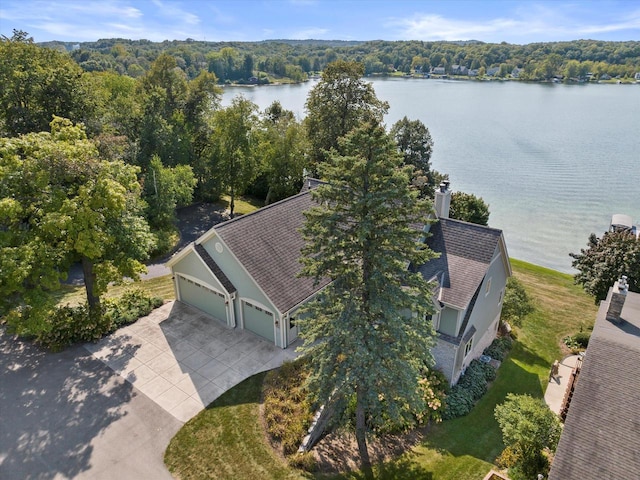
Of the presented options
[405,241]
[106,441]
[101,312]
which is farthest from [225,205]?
[405,241]

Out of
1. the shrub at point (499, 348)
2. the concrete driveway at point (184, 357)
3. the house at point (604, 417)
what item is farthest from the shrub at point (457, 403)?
the concrete driveway at point (184, 357)

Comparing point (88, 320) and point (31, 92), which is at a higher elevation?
point (31, 92)

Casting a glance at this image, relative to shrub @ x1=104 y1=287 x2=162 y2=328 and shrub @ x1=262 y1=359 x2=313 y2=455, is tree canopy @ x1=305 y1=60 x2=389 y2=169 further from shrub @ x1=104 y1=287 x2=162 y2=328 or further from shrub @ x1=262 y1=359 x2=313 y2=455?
shrub @ x1=262 y1=359 x2=313 y2=455

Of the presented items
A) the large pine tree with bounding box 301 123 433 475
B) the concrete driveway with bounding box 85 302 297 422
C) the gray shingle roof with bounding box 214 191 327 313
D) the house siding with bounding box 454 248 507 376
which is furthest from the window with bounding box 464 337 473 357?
the concrete driveway with bounding box 85 302 297 422

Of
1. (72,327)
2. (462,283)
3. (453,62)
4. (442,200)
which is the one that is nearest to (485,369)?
(462,283)

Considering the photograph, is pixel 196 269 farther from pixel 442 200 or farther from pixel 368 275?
pixel 442 200

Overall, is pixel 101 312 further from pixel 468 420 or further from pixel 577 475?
pixel 577 475
